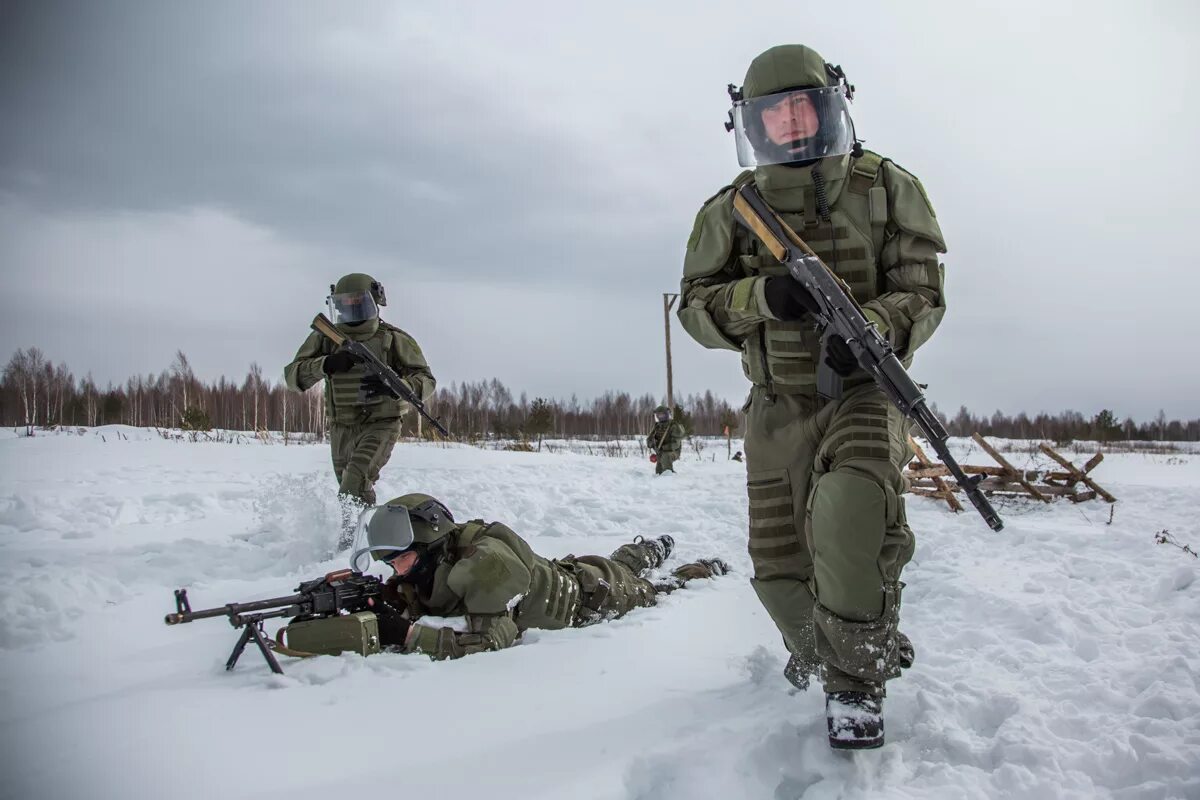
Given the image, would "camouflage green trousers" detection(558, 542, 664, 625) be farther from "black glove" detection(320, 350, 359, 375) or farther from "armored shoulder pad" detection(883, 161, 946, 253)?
"black glove" detection(320, 350, 359, 375)

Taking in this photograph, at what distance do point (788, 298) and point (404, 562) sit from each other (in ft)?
8.28

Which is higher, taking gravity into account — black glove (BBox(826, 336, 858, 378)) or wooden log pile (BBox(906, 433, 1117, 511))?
black glove (BBox(826, 336, 858, 378))

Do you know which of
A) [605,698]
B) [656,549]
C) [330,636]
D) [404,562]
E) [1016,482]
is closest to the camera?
[605,698]

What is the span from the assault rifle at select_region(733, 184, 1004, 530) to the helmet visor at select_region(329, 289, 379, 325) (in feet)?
16.8

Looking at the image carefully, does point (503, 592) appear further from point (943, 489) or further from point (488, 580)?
point (943, 489)

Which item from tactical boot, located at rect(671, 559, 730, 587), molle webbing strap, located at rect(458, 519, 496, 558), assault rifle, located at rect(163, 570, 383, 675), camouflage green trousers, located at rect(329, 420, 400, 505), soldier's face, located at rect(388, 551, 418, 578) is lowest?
tactical boot, located at rect(671, 559, 730, 587)

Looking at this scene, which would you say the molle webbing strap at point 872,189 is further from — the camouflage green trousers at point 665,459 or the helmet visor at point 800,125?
the camouflage green trousers at point 665,459

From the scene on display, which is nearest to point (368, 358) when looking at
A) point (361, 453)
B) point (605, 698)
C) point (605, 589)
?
point (361, 453)

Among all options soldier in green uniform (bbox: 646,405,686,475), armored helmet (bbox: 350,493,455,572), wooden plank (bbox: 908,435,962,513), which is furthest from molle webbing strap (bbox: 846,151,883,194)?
soldier in green uniform (bbox: 646,405,686,475)

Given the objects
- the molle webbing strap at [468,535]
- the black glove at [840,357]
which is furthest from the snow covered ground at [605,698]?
the black glove at [840,357]

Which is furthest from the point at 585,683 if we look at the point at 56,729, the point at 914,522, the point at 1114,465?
the point at 1114,465

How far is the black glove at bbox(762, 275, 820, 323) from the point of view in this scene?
102 inches

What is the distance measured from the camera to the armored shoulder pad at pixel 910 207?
270cm

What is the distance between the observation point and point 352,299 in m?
6.89
